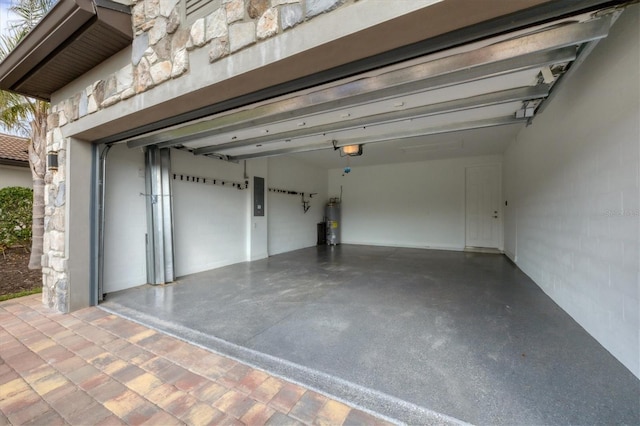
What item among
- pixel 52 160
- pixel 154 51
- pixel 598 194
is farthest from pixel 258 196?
pixel 598 194

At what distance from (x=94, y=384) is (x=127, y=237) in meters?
2.59

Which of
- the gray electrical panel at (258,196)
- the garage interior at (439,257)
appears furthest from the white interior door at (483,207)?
the gray electrical panel at (258,196)

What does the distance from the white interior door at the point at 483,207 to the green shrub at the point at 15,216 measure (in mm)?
9897

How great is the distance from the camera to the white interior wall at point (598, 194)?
173 cm

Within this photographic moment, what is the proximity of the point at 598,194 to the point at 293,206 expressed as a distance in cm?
608

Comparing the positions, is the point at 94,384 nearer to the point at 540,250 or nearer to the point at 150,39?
the point at 150,39

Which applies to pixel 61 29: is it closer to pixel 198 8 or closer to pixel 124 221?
pixel 198 8

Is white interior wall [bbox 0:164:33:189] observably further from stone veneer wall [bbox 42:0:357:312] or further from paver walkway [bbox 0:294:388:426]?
paver walkway [bbox 0:294:388:426]

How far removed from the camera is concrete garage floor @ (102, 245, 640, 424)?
149 cm

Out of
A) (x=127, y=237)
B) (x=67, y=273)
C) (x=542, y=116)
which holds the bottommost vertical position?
(x=67, y=273)

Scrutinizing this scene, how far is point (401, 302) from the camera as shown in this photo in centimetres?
314

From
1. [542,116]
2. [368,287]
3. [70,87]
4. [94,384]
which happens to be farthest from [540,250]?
[70,87]

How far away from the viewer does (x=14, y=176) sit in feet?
17.2

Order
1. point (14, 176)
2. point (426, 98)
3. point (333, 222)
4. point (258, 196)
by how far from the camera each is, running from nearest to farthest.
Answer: point (426, 98) < point (14, 176) < point (258, 196) < point (333, 222)
